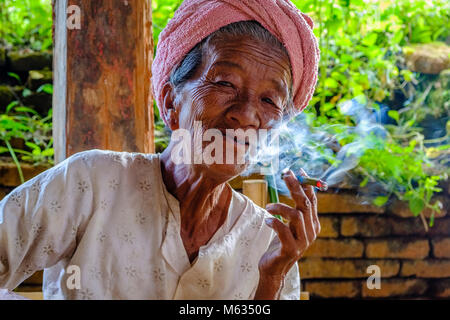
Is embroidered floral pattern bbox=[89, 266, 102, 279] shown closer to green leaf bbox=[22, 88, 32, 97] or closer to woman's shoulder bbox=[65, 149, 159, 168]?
woman's shoulder bbox=[65, 149, 159, 168]

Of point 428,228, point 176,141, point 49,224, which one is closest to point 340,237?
point 428,228

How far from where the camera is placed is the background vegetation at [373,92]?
13.0ft

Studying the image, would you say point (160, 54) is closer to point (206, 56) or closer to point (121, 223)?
point (206, 56)

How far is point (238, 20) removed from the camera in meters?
1.67

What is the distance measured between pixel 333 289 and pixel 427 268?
828 mm

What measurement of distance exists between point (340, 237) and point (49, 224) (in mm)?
2751

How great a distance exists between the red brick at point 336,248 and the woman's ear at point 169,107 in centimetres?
230

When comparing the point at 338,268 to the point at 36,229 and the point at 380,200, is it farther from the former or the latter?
the point at 36,229

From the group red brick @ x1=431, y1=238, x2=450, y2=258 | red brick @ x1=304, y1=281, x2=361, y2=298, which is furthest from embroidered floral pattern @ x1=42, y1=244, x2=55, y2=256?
red brick @ x1=431, y1=238, x2=450, y2=258

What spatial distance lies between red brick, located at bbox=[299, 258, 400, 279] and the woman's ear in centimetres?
233

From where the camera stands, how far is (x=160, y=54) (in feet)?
6.02

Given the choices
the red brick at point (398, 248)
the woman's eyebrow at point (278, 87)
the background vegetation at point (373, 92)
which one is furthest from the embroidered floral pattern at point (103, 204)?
the red brick at point (398, 248)

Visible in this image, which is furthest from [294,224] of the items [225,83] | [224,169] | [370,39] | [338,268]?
[370,39]

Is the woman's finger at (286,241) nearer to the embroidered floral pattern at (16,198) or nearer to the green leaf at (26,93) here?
the embroidered floral pattern at (16,198)
